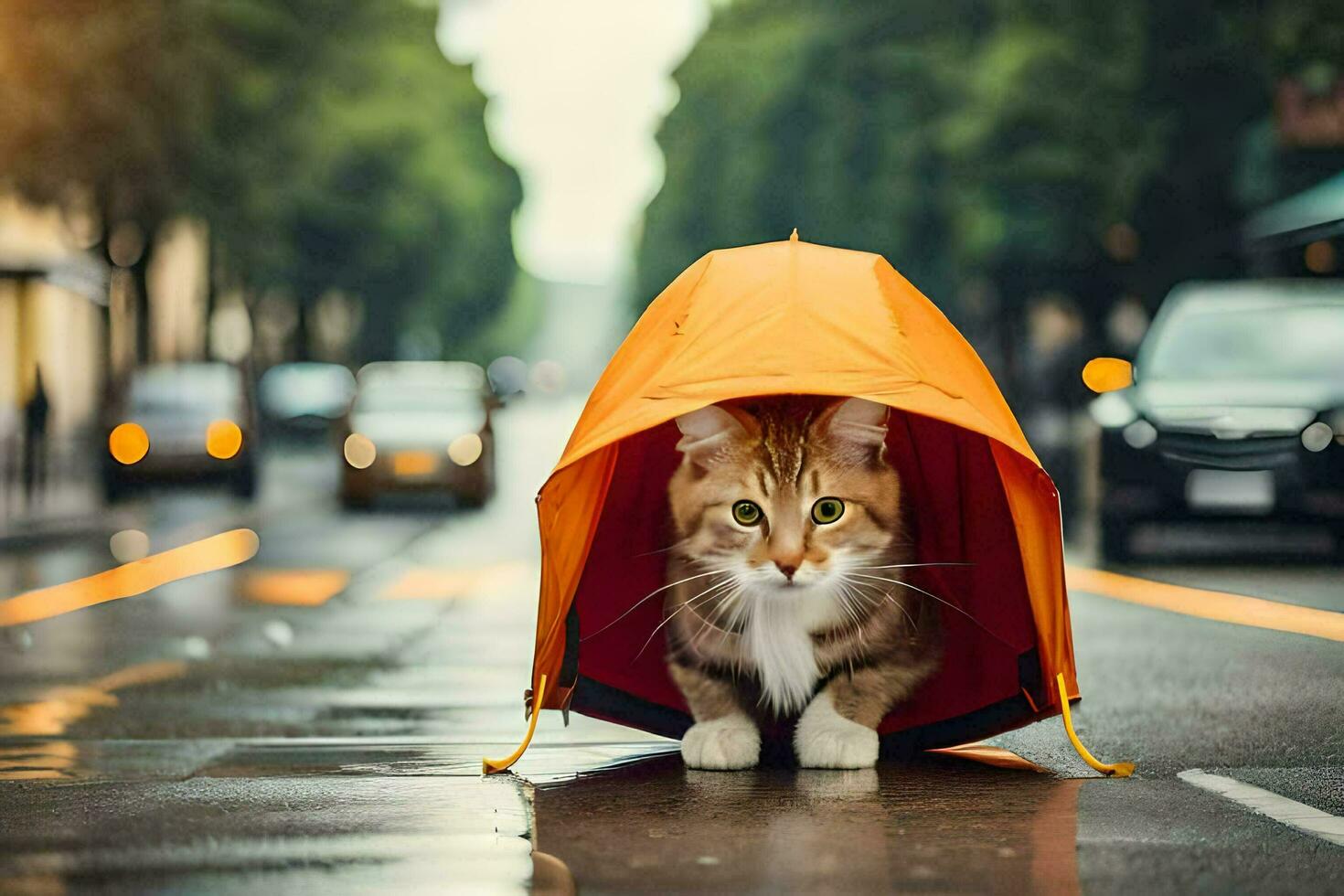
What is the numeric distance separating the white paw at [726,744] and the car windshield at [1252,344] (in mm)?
10106

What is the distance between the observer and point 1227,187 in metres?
33.8

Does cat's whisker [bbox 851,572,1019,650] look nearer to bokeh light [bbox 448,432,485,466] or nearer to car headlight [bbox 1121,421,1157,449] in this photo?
car headlight [bbox 1121,421,1157,449]

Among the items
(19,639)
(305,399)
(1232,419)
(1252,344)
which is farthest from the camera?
(305,399)

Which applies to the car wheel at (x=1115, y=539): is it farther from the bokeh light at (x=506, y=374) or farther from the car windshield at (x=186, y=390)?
the bokeh light at (x=506, y=374)

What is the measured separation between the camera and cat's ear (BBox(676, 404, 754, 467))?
6566 millimetres

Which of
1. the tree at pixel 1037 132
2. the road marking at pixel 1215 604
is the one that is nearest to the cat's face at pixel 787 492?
the road marking at pixel 1215 604

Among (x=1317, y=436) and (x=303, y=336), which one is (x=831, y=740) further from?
(x=303, y=336)

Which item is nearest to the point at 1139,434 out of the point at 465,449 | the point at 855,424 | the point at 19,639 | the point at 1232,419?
the point at 1232,419

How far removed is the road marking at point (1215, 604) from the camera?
11.6 m

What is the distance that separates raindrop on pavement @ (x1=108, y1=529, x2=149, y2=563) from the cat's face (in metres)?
12.5

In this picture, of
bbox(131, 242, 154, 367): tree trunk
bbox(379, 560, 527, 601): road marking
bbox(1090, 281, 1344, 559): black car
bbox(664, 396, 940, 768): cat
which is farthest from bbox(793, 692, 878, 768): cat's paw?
bbox(131, 242, 154, 367): tree trunk

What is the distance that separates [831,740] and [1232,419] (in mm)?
9224

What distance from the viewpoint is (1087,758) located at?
6.73m

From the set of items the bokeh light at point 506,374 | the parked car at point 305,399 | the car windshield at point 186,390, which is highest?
the bokeh light at point 506,374
